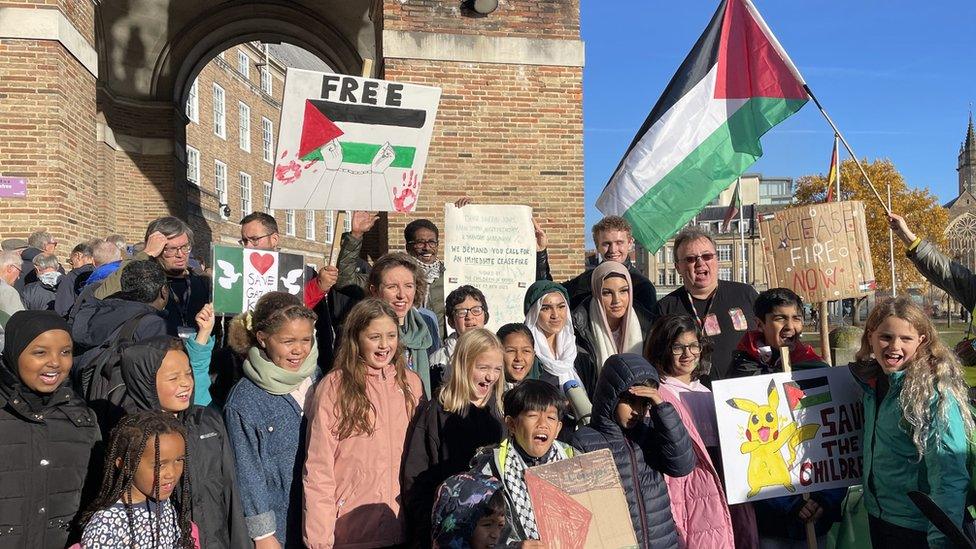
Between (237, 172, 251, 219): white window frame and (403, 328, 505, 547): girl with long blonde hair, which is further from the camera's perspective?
(237, 172, 251, 219): white window frame

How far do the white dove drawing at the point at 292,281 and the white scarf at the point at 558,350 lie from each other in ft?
5.22

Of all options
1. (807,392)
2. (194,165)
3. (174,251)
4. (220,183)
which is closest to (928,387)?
(807,392)

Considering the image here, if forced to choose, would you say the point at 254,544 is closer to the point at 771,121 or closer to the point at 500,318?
the point at 500,318

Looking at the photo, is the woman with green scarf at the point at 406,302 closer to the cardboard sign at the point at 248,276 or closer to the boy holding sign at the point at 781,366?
the cardboard sign at the point at 248,276

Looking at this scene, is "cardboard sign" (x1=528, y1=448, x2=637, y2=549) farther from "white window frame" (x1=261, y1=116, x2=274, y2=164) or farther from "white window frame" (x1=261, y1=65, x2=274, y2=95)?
"white window frame" (x1=261, y1=116, x2=274, y2=164)

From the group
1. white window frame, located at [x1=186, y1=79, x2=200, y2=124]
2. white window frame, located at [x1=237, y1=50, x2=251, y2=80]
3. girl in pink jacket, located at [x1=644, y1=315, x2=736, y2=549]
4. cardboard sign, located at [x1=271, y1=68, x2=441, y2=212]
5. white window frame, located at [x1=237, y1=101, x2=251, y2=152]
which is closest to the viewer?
girl in pink jacket, located at [x1=644, y1=315, x2=736, y2=549]

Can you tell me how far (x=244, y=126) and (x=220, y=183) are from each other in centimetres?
394

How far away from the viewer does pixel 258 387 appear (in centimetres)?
341

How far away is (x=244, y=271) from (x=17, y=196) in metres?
6.46

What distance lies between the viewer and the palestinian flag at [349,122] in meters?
5.66

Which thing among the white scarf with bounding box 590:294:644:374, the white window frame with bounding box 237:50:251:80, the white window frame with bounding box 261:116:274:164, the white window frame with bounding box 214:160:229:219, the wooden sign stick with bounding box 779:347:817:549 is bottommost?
the wooden sign stick with bounding box 779:347:817:549

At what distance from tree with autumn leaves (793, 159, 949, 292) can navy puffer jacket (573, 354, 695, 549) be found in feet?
135

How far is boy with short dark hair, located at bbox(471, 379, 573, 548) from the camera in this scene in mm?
2760

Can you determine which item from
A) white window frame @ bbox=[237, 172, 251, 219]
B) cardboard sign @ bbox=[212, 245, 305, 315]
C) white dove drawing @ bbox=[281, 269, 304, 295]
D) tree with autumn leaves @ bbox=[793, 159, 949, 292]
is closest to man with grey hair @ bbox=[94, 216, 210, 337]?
cardboard sign @ bbox=[212, 245, 305, 315]
